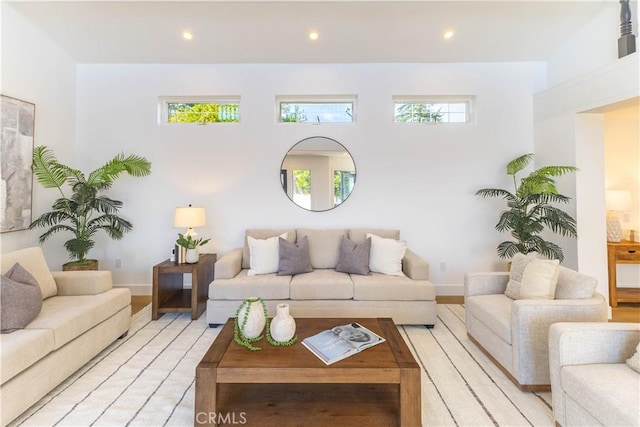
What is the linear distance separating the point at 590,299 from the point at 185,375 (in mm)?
2852

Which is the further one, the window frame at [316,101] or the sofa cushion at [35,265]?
the window frame at [316,101]

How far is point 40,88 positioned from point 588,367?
5.38m

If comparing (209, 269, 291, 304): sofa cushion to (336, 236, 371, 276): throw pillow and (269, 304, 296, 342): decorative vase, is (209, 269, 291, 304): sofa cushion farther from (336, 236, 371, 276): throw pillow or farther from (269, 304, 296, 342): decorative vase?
(269, 304, 296, 342): decorative vase

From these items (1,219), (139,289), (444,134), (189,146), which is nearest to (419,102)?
(444,134)

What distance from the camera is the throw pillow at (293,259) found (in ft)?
10.4

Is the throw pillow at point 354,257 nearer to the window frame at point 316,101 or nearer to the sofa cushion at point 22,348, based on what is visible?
the window frame at point 316,101

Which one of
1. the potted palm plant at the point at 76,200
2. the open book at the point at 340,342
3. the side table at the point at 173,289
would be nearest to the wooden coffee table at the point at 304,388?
the open book at the point at 340,342

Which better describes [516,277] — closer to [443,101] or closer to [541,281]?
[541,281]

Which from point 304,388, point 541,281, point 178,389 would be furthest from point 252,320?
point 541,281

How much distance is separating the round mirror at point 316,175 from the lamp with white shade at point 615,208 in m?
3.23

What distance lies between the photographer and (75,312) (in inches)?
85.9

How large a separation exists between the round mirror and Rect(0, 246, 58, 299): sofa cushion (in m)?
2.49

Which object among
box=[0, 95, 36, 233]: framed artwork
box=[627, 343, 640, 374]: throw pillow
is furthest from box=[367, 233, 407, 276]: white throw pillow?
box=[0, 95, 36, 233]: framed artwork

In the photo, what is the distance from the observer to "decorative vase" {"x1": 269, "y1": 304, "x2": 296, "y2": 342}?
183 cm
